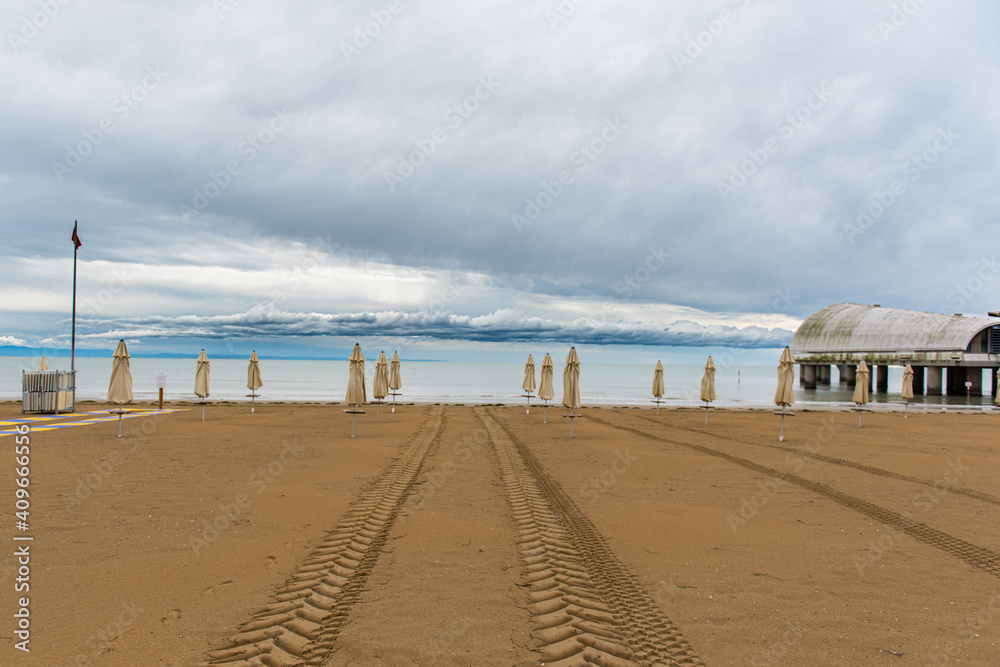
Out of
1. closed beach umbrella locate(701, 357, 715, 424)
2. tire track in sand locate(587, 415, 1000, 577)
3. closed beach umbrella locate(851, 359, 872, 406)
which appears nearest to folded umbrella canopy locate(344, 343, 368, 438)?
tire track in sand locate(587, 415, 1000, 577)

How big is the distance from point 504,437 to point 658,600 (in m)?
10.4

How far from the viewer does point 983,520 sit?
23.8ft

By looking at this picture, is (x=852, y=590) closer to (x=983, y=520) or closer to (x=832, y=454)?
(x=983, y=520)

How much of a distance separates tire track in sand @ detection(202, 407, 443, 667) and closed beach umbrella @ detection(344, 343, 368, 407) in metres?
7.70

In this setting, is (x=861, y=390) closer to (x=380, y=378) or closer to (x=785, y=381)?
(x=785, y=381)

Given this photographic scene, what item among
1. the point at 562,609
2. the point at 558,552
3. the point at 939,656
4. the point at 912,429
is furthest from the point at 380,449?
the point at 912,429

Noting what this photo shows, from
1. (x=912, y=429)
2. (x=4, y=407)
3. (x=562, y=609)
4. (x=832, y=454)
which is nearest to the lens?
(x=562, y=609)

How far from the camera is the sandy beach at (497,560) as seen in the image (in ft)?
12.5

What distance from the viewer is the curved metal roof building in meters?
48.4

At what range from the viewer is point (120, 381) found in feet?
41.9

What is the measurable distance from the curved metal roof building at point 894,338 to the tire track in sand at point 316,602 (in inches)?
2324

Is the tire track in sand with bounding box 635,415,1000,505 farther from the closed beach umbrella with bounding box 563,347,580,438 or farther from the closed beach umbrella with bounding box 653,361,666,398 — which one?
the closed beach umbrella with bounding box 653,361,666,398
